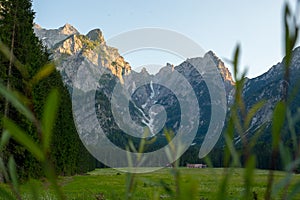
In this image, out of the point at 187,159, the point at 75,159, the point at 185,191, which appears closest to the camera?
the point at 185,191

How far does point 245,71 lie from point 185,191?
0.28 m

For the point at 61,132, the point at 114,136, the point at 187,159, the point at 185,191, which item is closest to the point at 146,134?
the point at 185,191

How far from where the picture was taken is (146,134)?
79 centimetres

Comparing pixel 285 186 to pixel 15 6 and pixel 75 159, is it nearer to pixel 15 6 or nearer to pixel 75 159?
pixel 15 6

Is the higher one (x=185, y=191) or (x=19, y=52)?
(x=19, y=52)

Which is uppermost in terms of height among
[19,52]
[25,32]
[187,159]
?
[25,32]

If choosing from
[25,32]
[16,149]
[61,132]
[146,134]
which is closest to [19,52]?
[25,32]

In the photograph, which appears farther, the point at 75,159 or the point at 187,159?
the point at 187,159

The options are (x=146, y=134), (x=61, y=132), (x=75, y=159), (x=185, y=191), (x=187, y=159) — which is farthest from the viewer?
(x=187, y=159)

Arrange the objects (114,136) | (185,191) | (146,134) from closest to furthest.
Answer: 1. (185,191)
2. (146,134)
3. (114,136)

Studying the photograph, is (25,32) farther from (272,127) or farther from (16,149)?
(272,127)

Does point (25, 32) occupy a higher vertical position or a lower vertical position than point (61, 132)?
higher

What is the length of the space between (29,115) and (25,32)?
31.8 meters

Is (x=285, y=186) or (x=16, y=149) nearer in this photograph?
(x=285, y=186)
